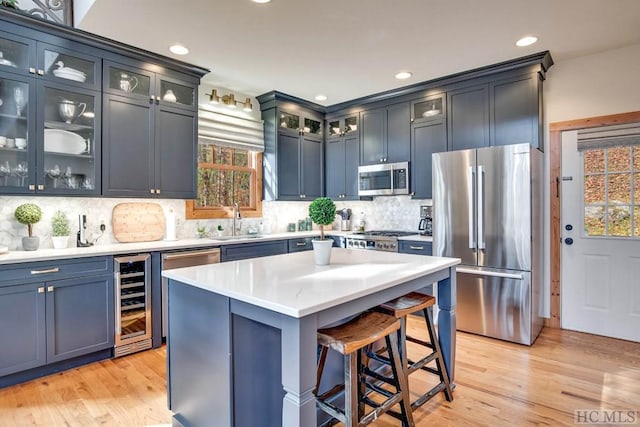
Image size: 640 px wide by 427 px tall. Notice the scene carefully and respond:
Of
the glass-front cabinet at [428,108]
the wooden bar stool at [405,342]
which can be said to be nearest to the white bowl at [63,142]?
the wooden bar stool at [405,342]

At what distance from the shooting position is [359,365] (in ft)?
6.88

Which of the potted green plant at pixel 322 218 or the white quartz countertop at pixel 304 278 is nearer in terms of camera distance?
the white quartz countertop at pixel 304 278

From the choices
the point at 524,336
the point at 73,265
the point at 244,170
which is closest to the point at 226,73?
the point at 244,170

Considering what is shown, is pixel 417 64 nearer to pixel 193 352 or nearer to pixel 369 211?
pixel 369 211

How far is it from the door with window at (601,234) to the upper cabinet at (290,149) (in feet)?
9.84

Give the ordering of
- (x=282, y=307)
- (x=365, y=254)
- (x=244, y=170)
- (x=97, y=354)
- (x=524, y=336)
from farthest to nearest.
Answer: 1. (x=244, y=170)
2. (x=524, y=336)
3. (x=97, y=354)
4. (x=365, y=254)
5. (x=282, y=307)

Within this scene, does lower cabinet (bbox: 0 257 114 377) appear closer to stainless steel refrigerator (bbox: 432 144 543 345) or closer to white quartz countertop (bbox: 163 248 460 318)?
white quartz countertop (bbox: 163 248 460 318)

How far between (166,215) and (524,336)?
3685mm

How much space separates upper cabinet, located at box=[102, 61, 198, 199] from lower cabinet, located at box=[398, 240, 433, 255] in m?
2.39

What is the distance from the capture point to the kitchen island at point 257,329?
1322mm

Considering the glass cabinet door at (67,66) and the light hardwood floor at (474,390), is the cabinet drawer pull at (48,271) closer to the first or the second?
the light hardwood floor at (474,390)

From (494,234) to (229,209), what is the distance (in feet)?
9.79

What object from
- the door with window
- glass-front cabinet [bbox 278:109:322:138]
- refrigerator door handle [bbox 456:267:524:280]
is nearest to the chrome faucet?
glass-front cabinet [bbox 278:109:322:138]

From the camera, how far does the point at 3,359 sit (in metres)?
2.42
